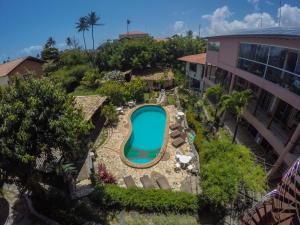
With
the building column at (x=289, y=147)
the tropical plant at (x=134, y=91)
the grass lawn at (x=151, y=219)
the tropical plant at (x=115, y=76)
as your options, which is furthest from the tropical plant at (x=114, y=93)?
the building column at (x=289, y=147)

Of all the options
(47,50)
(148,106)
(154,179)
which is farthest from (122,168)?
(47,50)

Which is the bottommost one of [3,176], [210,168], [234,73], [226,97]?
[210,168]

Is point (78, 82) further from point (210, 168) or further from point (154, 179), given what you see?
point (210, 168)

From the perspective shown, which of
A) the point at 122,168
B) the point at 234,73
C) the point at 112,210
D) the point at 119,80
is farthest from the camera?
the point at 119,80

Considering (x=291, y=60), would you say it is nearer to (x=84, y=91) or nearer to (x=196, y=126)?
(x=196, y=126)

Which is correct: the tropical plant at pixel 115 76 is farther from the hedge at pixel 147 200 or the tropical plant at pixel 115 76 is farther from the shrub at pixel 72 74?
the hedge at pixel 147 200

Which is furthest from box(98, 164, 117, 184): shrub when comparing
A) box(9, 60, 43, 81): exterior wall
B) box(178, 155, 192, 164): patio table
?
box(9, 60, 43, 81): exterior wall

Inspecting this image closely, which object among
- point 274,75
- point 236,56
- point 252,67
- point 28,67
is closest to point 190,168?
point 274,75

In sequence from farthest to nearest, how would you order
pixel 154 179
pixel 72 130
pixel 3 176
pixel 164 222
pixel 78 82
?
pixel 78 82, pixel 154 179, pixel 164 222, pixel 72 130, pixel 3 176
